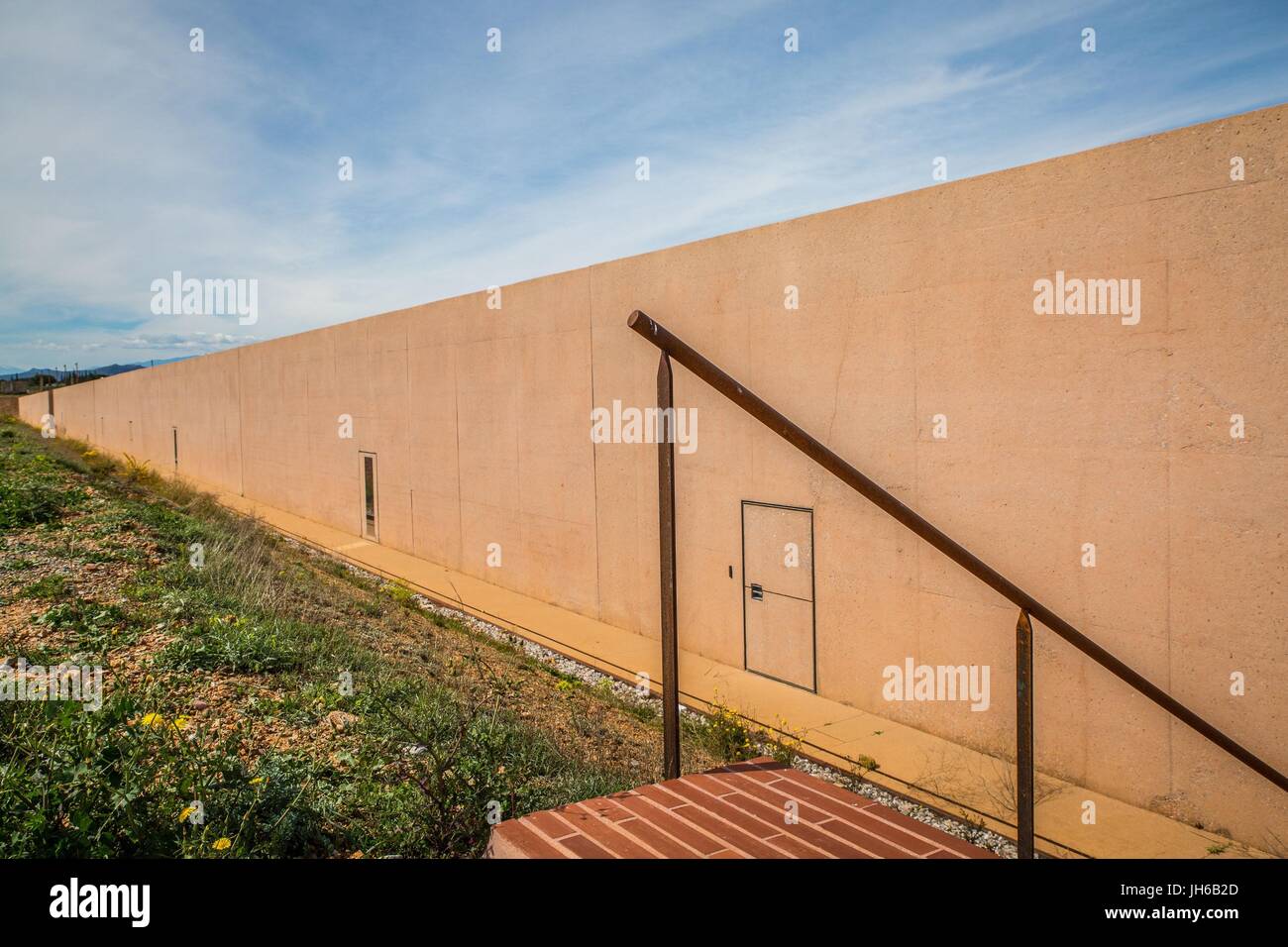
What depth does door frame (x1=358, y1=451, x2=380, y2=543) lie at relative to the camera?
1642 centimetres

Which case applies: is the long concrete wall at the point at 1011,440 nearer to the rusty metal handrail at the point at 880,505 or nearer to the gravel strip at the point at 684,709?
the gravel strip at the point at 684,709

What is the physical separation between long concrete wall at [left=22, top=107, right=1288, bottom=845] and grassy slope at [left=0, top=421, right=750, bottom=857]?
6.52 feet

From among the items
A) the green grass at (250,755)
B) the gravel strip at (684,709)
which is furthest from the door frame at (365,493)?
the green grass at (250,755)

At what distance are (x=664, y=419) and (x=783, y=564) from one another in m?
4.31

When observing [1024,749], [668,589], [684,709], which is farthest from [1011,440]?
[684,709]

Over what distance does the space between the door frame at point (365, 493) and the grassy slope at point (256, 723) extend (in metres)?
6.77

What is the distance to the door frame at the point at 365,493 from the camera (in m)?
16.4

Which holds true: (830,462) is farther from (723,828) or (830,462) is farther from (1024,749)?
(723,828)

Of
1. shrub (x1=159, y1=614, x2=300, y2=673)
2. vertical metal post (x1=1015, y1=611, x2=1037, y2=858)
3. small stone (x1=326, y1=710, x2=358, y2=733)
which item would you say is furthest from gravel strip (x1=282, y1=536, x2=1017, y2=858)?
shrub (x1=159, y1=614, x2=300, y2=673)

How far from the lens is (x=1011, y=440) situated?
621 centimetres

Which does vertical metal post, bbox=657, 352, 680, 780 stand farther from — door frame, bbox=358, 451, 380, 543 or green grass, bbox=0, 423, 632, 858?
door frame, bbox=358, 451, 380, 543

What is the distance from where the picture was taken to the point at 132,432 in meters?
37.0
